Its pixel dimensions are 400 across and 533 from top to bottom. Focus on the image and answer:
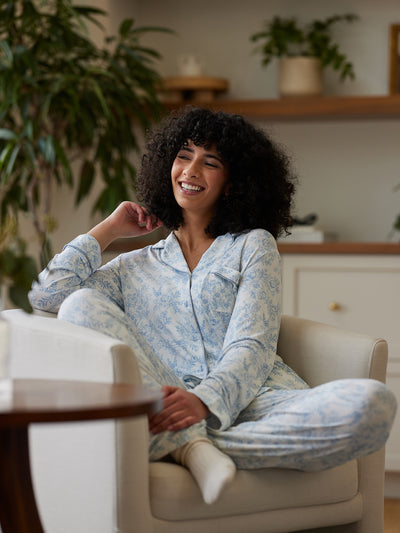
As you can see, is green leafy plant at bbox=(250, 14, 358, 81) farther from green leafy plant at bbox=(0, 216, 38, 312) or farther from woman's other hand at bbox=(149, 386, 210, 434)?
green leafy plant at bbox=(0, 216, 38, 312)

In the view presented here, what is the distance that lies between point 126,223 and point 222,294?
421 mm

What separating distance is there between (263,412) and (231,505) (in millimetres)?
236

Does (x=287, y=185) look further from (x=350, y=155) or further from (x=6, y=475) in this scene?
(x=350, y=155)

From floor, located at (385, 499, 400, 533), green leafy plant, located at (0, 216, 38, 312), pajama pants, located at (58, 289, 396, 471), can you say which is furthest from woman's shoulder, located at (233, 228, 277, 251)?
floor, located at (385, 499, 400, 533)

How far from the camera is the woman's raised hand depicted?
2213 mm

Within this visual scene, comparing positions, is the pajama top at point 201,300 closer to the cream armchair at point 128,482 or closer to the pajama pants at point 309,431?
the pajama pants at point 309,431

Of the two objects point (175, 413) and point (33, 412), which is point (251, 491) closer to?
point (175, 413)

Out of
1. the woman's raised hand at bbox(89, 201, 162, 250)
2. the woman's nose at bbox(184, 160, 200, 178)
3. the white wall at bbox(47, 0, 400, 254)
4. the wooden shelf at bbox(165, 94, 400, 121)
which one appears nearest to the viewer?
the woman's nose at bbox(184, 160, 200, 178)

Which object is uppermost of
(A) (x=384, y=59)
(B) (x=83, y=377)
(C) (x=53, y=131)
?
(A) (x=384, y=59)

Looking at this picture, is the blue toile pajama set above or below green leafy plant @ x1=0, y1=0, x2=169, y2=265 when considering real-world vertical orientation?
below

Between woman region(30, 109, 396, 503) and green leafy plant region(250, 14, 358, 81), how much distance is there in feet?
4.91

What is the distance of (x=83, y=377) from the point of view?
1.58 m

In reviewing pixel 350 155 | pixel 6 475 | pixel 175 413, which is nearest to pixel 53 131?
pixel 350 155

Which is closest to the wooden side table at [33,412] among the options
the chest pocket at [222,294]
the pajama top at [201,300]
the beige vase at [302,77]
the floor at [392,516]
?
the pajama top at [201,300]
